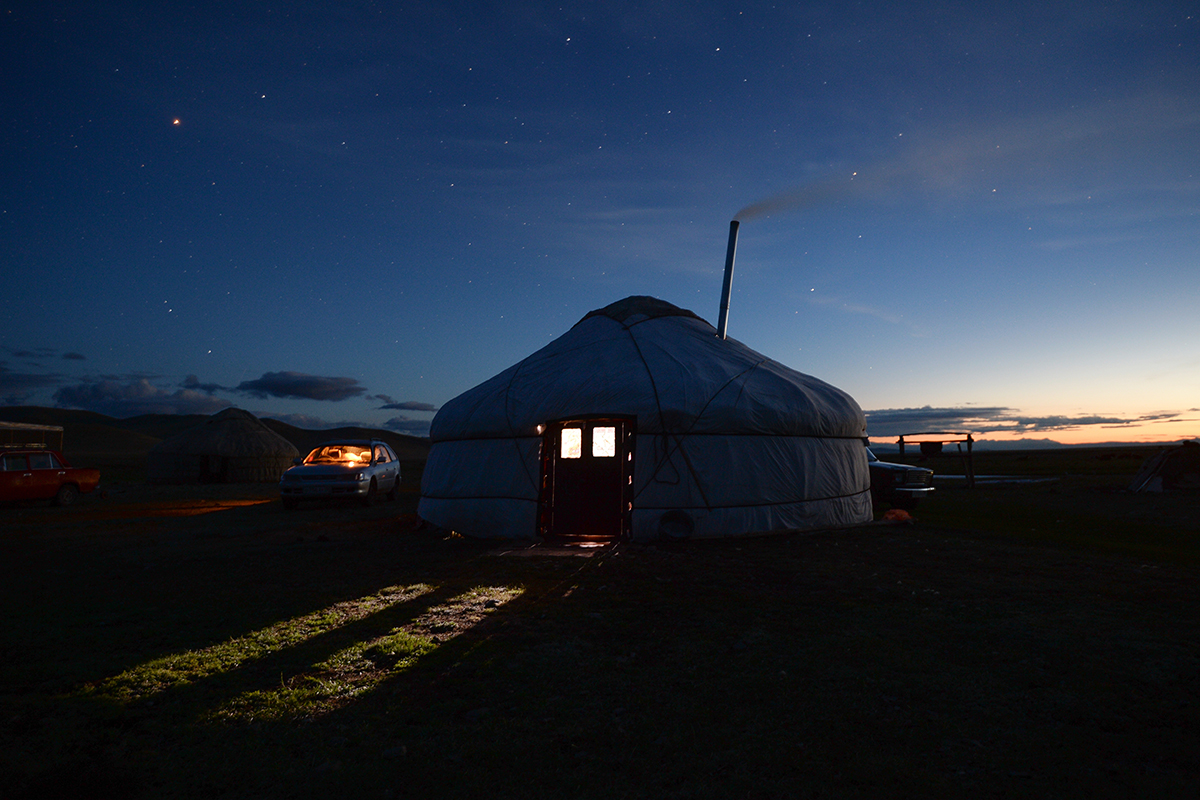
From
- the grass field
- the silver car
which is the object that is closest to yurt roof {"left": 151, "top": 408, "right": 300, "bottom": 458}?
the silver car

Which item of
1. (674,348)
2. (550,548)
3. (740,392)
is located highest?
(674,348)

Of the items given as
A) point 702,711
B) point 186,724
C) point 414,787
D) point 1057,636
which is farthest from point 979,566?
point 186,724

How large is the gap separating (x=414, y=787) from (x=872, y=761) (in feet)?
6.22

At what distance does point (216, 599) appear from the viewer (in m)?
5.94

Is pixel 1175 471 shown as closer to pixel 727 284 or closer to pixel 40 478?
pixel 727 284

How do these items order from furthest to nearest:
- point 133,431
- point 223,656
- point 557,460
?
point 133,431, point 557,460, point 223,656

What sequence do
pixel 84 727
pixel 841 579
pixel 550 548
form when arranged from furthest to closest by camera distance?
pixel 550 548 → pixel 841 579 → pixel 84 727

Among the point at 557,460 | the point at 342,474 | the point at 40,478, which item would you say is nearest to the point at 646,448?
the point at 557,460

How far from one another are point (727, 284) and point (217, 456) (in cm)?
2553

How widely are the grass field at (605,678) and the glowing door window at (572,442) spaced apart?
2625mm

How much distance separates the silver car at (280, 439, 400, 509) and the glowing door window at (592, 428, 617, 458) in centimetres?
819

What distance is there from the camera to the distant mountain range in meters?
93.2

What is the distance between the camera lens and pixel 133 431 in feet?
353

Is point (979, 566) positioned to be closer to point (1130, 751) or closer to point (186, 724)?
point (1130, 751)
